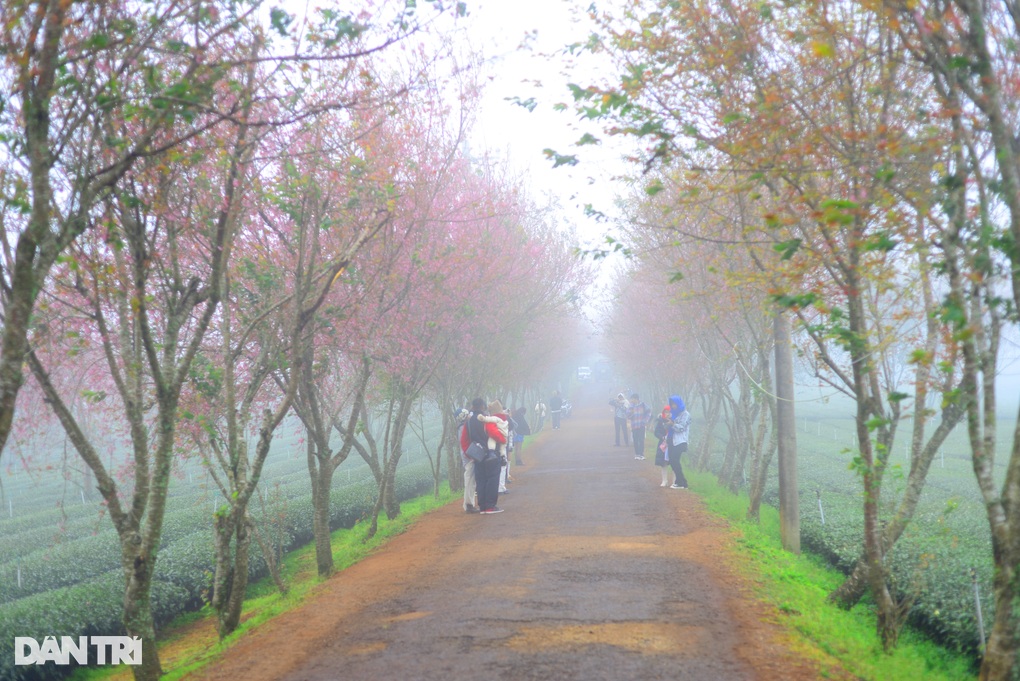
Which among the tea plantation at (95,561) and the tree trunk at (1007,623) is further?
the tea plantation at (95,561)

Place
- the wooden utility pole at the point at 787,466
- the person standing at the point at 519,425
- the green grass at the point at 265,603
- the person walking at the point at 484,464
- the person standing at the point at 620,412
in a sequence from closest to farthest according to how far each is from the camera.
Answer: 1. the green grass at the point at 265,603
2. the wooden utility pole at the point at 787,466
3. the person walking at the point at 484,464
4. the person standing at the point at 519,425
5. the person standing at the point at 620,412

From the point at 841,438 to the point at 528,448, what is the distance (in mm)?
17270

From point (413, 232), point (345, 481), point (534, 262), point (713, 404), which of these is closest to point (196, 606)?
point (413, 232)

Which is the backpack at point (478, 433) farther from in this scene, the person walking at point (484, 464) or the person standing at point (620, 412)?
the person standing at point (620, 412)

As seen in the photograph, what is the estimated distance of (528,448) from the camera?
33.2m

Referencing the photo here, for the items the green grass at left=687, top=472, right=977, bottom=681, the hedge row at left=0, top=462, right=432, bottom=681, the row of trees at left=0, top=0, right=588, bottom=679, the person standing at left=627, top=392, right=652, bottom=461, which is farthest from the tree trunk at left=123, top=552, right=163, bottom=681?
the person standing at left=627, top=392, right=652, bottom=461

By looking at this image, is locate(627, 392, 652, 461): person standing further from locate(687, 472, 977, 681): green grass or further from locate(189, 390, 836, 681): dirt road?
locate(687, 472, 977, 681): green grass

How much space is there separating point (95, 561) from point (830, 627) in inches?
504

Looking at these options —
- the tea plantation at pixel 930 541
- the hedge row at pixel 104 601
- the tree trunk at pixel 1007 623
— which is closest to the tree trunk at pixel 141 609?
the hedge row at pixel 104 601

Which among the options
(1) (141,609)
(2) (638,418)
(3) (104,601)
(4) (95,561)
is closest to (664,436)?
(2) (638,418)

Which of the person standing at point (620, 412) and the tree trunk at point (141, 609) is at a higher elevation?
the person standing at point (620, 412)

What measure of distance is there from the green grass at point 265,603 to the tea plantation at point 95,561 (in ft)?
1.05

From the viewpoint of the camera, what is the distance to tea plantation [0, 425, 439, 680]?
32.7ft

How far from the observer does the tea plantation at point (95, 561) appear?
9953 millimetres
